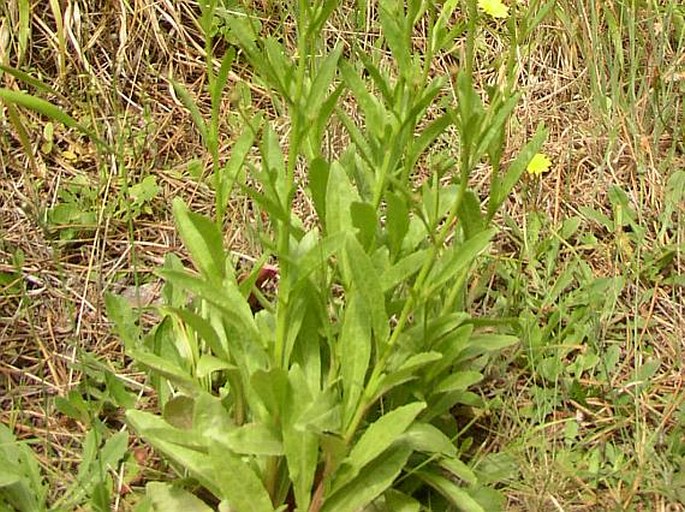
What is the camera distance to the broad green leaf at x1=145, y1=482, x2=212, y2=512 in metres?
1.56

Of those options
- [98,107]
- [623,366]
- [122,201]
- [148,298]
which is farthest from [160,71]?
[623,366]

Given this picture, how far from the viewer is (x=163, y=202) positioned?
7.14 ft

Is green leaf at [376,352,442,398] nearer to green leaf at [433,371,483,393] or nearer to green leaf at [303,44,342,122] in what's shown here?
green leaf at [433,371,483,393]

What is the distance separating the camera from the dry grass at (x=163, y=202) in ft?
5.83

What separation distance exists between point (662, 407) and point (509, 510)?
38cm

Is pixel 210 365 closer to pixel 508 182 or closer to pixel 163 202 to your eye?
pixel 508 182

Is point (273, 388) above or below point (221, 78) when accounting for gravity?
below

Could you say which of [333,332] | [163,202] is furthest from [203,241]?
[163,202]

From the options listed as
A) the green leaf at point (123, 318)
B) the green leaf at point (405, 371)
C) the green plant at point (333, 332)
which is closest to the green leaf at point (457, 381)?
the green plant at point (333, 332)

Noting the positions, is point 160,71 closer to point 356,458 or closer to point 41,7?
→ point 41,7

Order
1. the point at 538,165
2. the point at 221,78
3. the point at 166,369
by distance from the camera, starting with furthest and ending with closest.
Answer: the point at 538,165
the point at 166,369
the point at 221,78

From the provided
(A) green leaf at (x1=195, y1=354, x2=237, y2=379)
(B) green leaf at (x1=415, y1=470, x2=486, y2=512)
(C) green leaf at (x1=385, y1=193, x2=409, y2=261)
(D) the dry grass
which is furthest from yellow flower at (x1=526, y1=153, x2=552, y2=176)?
(A) green leaf at (x1=195, y1=354, x2=237, y2=379)

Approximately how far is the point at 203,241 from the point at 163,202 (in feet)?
2.14

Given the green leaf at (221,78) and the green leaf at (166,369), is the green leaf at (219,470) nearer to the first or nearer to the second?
the green leaf at (166,369)
